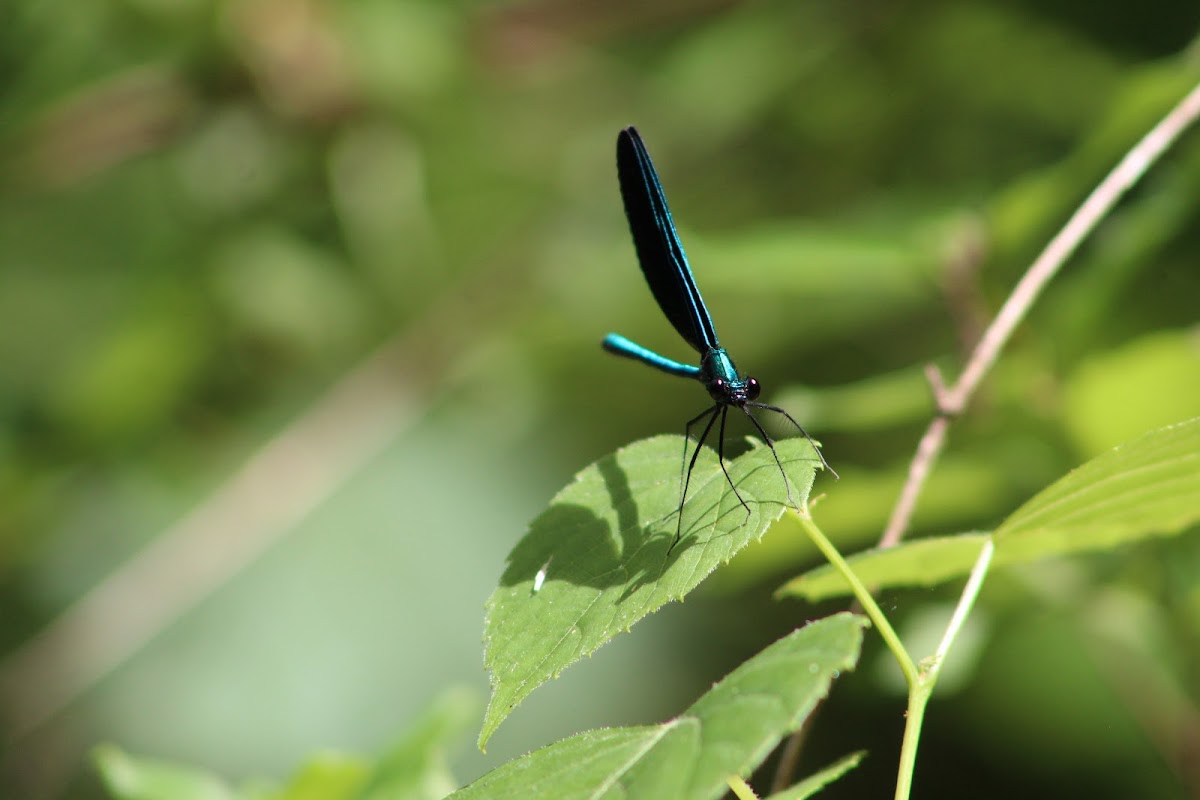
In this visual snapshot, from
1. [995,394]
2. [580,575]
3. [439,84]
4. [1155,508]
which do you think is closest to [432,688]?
[439,84]

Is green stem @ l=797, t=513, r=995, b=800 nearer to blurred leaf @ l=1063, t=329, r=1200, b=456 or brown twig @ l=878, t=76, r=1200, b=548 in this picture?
brown twig @ l=878, t=76, r=1200, b=548

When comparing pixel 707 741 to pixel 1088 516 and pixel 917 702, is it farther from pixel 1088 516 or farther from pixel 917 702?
pixel 1088 516

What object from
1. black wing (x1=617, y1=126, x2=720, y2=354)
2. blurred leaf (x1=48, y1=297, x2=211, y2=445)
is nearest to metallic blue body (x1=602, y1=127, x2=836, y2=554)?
black wing (x1=617, y1=126, x2=720, y2=354)

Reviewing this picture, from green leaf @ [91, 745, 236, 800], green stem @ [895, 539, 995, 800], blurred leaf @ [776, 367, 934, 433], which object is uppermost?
green leaf @ [91, 745, 236, 800]

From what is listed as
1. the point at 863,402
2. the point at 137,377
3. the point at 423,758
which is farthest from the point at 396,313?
the point at 423,758

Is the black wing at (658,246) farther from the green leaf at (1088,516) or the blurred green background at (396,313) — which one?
the blurred green background at (396,313)

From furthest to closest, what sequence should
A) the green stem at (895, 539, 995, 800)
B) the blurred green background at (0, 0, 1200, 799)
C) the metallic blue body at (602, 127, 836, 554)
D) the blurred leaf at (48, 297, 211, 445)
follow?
the blurred leaf at (48, 297, 211, 445) → the blurred green background at (0, 0, 1200, 799) → the metallic blue body at (602, 127, 836, 554) → the green stem at (895, 539, 995, 800)

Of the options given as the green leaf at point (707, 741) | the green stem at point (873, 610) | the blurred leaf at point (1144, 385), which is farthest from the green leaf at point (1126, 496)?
the blurred leaf at point (1144, 385)
